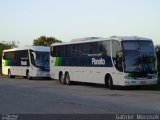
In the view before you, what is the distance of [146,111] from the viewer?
1527cm

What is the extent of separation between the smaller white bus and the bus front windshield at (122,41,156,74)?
50.9 ft

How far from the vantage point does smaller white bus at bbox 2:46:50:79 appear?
40.3 meters

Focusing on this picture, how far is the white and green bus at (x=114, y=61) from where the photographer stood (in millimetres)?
25578

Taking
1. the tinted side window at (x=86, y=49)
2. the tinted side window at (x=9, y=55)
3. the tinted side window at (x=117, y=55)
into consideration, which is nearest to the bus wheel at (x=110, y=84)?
the tinted side window at (x=117, y=55)

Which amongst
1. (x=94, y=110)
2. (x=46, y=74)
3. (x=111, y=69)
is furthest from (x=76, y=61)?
(x=94, y=110)

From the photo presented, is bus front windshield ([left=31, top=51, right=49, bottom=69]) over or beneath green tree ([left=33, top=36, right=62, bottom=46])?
beneath

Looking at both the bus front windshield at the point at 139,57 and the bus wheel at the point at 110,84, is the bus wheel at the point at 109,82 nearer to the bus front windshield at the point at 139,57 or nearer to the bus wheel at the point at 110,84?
the bus wheel at the point at 110,84

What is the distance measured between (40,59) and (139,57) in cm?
1619

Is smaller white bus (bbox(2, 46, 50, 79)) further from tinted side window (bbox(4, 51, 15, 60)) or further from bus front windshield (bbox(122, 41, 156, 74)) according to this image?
bus front windshield (bbox(122, 41, 156, 74))

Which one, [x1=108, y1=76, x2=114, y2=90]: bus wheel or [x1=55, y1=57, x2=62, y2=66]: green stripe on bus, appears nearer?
A: [x1=108, y1=76, x2=114, y2=90]: bus wheel

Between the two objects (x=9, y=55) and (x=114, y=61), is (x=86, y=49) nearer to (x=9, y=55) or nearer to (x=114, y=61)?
(x=114, y=61)

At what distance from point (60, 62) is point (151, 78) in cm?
951

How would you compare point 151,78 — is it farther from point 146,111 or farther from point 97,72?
point 146,111

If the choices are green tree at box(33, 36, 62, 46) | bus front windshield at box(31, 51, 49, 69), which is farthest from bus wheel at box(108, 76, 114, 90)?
green tree at box(33, 36, 62, 46)
